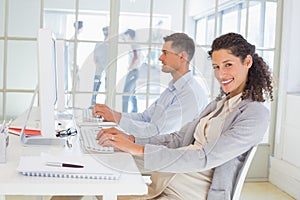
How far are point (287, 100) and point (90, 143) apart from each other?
2578mm

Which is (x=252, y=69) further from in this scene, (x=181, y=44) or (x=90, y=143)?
(x=90, y=143)

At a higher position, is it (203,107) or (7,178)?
(203,107)

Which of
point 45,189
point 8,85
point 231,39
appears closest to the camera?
point 45,189

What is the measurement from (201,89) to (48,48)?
2.03 feet

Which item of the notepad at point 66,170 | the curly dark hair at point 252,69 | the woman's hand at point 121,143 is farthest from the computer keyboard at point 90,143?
the curly dark hair at point 252,69

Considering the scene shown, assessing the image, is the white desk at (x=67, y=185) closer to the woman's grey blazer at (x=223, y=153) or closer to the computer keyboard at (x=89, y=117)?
the woman's grey blazer at (x=223, y=153)

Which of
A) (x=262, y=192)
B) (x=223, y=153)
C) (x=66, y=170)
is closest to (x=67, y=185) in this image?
Result: (x=66, y=170)

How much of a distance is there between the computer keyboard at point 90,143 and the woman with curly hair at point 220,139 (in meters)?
0.03

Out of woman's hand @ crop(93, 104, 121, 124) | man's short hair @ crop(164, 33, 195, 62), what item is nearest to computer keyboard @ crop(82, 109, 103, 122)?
woman's hand @ crop(93, 104, 121, 124)

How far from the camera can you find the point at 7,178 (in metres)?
1.42

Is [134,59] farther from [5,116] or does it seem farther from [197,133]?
[5,116]

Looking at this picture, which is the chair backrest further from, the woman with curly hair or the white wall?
the white wall

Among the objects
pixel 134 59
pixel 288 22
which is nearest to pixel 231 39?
pixel 134 59

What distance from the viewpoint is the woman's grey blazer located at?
168cm
